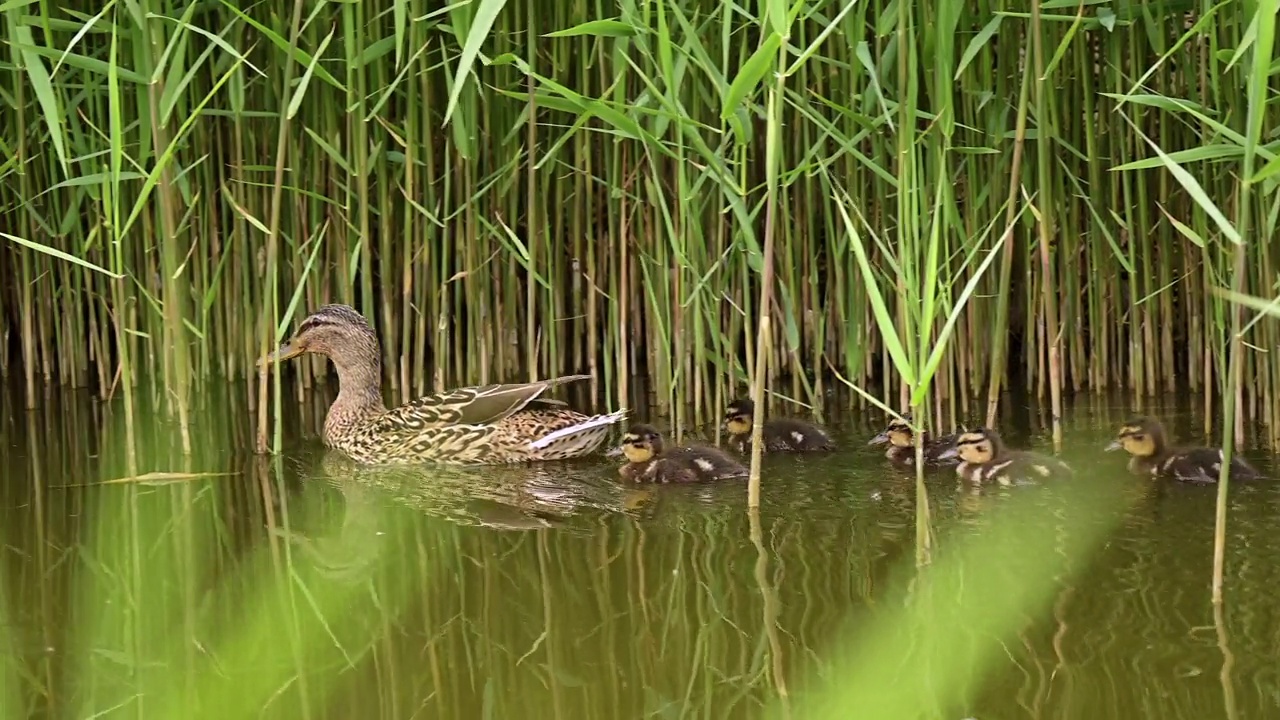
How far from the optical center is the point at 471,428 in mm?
5715

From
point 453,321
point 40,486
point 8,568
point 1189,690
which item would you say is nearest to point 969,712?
point 1189,690

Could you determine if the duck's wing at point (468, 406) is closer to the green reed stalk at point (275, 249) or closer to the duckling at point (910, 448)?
the green reed stalk at point (275, 249)

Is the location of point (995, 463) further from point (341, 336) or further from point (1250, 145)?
point (341, 336)

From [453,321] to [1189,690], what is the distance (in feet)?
13.6

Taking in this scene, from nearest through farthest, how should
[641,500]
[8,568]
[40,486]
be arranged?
1. [8,568]
2. [641,500]
3. [40,486]

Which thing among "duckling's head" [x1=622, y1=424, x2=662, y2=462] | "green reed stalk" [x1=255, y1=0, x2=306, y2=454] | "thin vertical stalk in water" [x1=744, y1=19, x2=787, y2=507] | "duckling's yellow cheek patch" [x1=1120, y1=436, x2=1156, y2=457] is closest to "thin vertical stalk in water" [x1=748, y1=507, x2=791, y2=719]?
"thin vertical stalk in water" [x1=744, y1=19, x2=787, y2=507]

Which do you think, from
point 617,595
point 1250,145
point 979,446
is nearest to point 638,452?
point 979,446

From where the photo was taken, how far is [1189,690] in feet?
10.4

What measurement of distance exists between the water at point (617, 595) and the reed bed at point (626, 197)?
0.55 metres

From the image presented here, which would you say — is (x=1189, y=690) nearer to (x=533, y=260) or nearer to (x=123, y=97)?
(x=533, y=260)

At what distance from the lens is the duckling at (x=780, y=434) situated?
17.6 ft

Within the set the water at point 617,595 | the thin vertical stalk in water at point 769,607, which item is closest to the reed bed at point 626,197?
the water at point 617,595

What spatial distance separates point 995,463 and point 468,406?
5.95 ft

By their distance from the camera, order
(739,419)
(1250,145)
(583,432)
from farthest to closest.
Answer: (583,432), (739,419), (1250,145)
